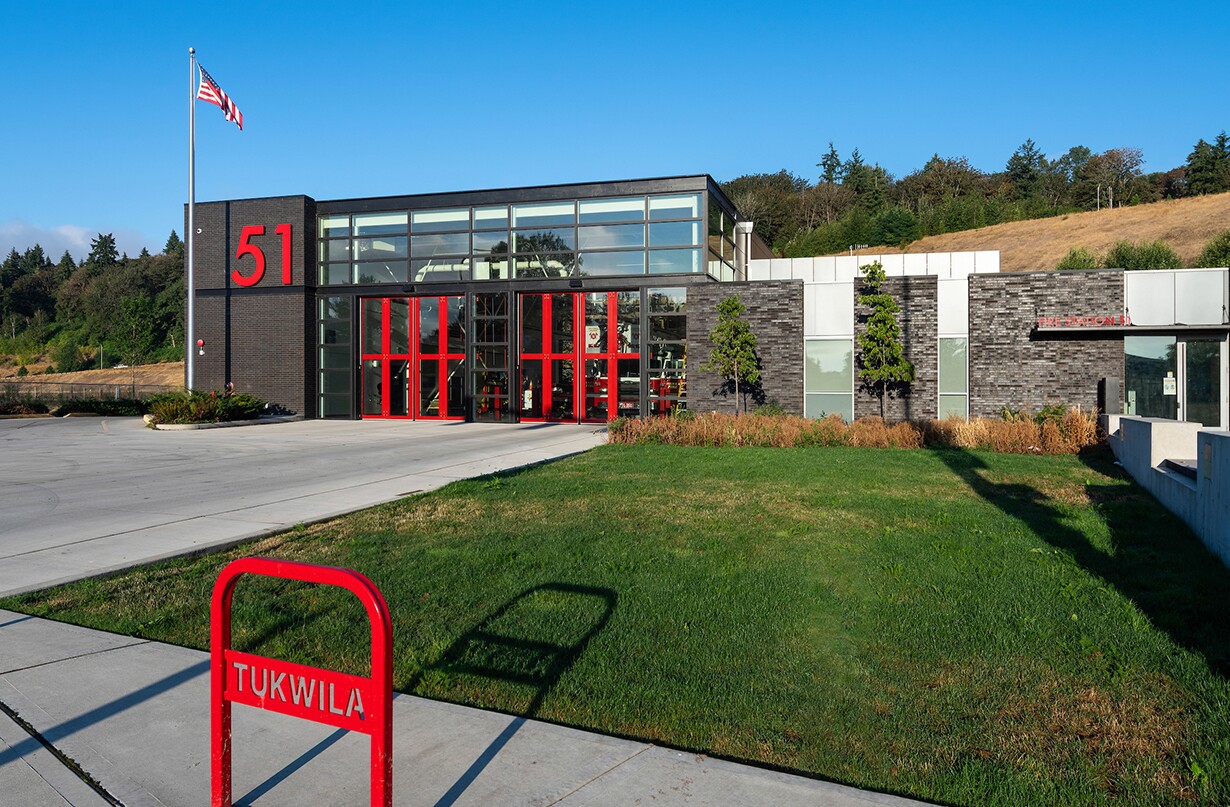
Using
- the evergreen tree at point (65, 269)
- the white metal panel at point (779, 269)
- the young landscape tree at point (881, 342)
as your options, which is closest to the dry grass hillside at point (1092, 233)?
the white metal panel at point (779, 269)

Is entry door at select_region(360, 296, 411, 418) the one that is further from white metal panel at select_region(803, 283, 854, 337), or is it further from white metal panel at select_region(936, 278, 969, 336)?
white metal panel at select_region(936, 278, 969, 336)

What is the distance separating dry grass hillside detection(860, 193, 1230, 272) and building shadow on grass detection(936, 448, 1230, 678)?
213 feet

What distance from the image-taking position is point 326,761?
12.2 ft

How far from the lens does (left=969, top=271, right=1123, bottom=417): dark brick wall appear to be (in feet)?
82.0

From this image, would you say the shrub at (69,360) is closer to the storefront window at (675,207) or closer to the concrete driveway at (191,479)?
the concrete driveway at (191,479)

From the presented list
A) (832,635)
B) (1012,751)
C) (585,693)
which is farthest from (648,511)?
(1012,751)

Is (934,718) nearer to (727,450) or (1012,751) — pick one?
(1012,751)

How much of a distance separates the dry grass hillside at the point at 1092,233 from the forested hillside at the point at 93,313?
227 ft

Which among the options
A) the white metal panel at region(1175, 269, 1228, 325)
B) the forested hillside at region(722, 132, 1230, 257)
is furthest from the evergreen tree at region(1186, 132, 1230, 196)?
the white metal panel at region(1175, 269, 1228, 325)

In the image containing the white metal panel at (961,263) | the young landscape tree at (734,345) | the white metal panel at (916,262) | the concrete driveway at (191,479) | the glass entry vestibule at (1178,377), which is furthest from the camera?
the white metal panel at (961,263)

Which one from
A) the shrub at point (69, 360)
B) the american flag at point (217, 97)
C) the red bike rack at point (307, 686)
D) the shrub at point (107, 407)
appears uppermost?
the american flag at point (217, 97)

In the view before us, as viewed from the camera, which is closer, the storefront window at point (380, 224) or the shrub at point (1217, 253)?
the storefront window at point (380, 224)

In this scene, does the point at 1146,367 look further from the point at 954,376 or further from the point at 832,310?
the point at 832,310

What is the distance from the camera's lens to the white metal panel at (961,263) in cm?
3697
